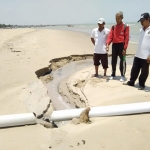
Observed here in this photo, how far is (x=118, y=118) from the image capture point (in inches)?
125

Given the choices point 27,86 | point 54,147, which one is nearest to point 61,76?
point 27,86

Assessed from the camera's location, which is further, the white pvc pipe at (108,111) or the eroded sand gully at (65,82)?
the eroded sand gully at (65,82)

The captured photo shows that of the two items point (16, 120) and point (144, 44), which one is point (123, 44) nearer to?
point (144, 44)

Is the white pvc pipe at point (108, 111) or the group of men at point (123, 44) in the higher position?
the group of men at point (123, 44)

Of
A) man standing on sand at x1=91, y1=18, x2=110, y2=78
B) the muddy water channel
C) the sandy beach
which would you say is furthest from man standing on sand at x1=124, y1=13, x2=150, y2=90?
the muddy water channel

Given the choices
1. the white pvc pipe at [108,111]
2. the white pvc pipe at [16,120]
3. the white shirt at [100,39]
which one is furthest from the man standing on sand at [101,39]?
the white pvc pipe at [16,120]

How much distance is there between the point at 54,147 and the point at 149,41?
2933mm

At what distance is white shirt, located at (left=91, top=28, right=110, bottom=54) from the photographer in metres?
5.51

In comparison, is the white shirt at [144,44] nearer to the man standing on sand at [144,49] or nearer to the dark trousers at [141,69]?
the man standing on sand at [144,49]

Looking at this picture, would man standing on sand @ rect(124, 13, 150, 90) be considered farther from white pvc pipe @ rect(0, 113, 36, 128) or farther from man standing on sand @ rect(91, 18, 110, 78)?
white pvc pipe @ rect(0, 113, 36, 128)

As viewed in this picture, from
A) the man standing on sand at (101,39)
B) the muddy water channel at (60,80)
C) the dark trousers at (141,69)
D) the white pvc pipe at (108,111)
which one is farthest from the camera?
the man standing on sand at (101,39)

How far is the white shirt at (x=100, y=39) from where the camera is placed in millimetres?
5512

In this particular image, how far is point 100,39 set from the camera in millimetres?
5555

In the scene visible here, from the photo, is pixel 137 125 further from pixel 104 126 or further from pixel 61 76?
pixel 61 76
